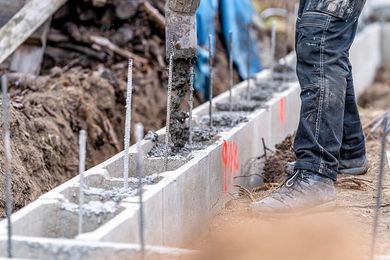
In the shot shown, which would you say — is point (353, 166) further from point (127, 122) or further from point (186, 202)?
point (127, 122)

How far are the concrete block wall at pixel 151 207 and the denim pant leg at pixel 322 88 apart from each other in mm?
677

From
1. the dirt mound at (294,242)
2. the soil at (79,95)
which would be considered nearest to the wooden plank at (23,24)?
the soil at (79,95)

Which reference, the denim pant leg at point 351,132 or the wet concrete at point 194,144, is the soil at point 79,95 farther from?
the denim pant leg at point 351,132

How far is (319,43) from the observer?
4.68 meters

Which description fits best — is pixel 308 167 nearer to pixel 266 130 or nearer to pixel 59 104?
pixel 266 130

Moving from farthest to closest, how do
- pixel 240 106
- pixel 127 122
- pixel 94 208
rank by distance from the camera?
pixel 240 106, pixel 127 122, pixel 94 208

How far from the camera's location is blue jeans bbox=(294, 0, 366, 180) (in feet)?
15.4

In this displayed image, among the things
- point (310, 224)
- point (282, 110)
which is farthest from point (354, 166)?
point (282, 110)

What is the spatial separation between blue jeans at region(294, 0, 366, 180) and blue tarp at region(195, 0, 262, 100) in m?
4.65

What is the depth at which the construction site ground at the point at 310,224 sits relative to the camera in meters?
3.76

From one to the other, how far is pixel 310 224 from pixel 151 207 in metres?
0.81

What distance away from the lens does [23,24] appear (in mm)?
7273

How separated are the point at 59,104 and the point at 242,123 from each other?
67.2 inches

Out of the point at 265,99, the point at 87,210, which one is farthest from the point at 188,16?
the point at 265,99
